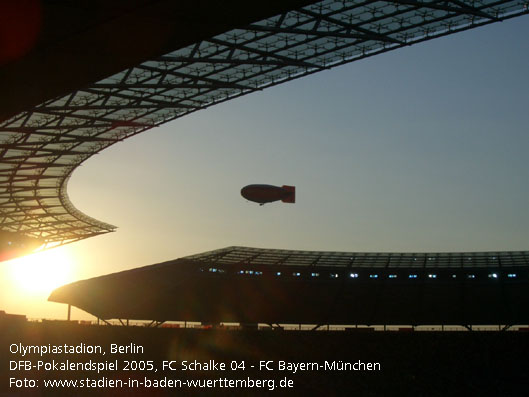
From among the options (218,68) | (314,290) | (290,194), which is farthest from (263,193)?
(218,68)

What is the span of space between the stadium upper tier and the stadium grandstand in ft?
110

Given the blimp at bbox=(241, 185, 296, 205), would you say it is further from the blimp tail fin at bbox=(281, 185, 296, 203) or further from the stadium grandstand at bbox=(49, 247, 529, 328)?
the stadium grandstand at bbox=(49, 247, 529, 328)

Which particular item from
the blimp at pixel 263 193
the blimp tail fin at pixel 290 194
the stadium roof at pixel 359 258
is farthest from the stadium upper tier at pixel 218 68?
the stadium roof at pixel 359 258

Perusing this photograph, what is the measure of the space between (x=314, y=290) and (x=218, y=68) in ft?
196

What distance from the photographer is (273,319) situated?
311ft

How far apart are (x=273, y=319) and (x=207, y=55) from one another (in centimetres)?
6209

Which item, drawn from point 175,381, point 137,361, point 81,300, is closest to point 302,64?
point 175,381

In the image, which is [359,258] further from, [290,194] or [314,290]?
[290,194]

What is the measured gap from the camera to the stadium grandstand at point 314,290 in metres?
90.7

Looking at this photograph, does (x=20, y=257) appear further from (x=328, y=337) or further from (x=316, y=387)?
(x=316, y=387)

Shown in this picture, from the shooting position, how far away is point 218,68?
40.0 meters

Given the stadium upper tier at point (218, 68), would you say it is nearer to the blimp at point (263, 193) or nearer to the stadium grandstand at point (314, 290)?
the blimp at point (263, 193)

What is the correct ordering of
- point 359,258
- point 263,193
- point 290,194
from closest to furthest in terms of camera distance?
point 263,193
point 290,194
point 359,258

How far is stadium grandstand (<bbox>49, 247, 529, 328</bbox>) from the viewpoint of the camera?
90.7 meters
